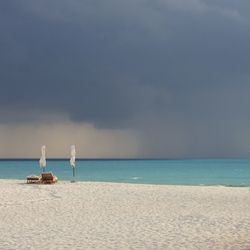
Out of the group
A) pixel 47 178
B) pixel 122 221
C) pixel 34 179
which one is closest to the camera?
pixel 122 221

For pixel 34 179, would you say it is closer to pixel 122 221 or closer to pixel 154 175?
pixel 122 221

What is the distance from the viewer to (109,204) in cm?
1691

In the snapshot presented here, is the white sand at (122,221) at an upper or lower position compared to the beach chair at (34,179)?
lower

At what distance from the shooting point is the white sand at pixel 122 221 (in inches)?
387

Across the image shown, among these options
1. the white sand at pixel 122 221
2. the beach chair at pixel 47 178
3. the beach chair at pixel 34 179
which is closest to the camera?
the white sand at pixel 122 221

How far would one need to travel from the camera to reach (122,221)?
12.9 meters

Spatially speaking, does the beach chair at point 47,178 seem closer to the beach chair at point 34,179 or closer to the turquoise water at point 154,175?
the beach chair at point 34,179

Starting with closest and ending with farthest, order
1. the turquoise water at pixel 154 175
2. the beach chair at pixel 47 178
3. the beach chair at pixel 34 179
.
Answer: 1. the beach chair at pixel 47 178
2. the beach chair at pixel 34 179
3. the turquoise water at pixel 154 175

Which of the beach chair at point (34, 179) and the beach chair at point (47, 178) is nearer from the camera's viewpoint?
the beach chair at point (47, 178)

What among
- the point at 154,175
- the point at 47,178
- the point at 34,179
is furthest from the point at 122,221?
the point at 154,175

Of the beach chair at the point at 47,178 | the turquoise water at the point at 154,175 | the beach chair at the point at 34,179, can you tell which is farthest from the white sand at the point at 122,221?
the turquoise water at the point at 154,175

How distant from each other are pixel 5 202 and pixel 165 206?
18.1ft

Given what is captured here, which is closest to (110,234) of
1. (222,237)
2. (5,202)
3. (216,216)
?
(222,237)

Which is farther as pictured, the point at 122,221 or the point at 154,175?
the point at 154,175
